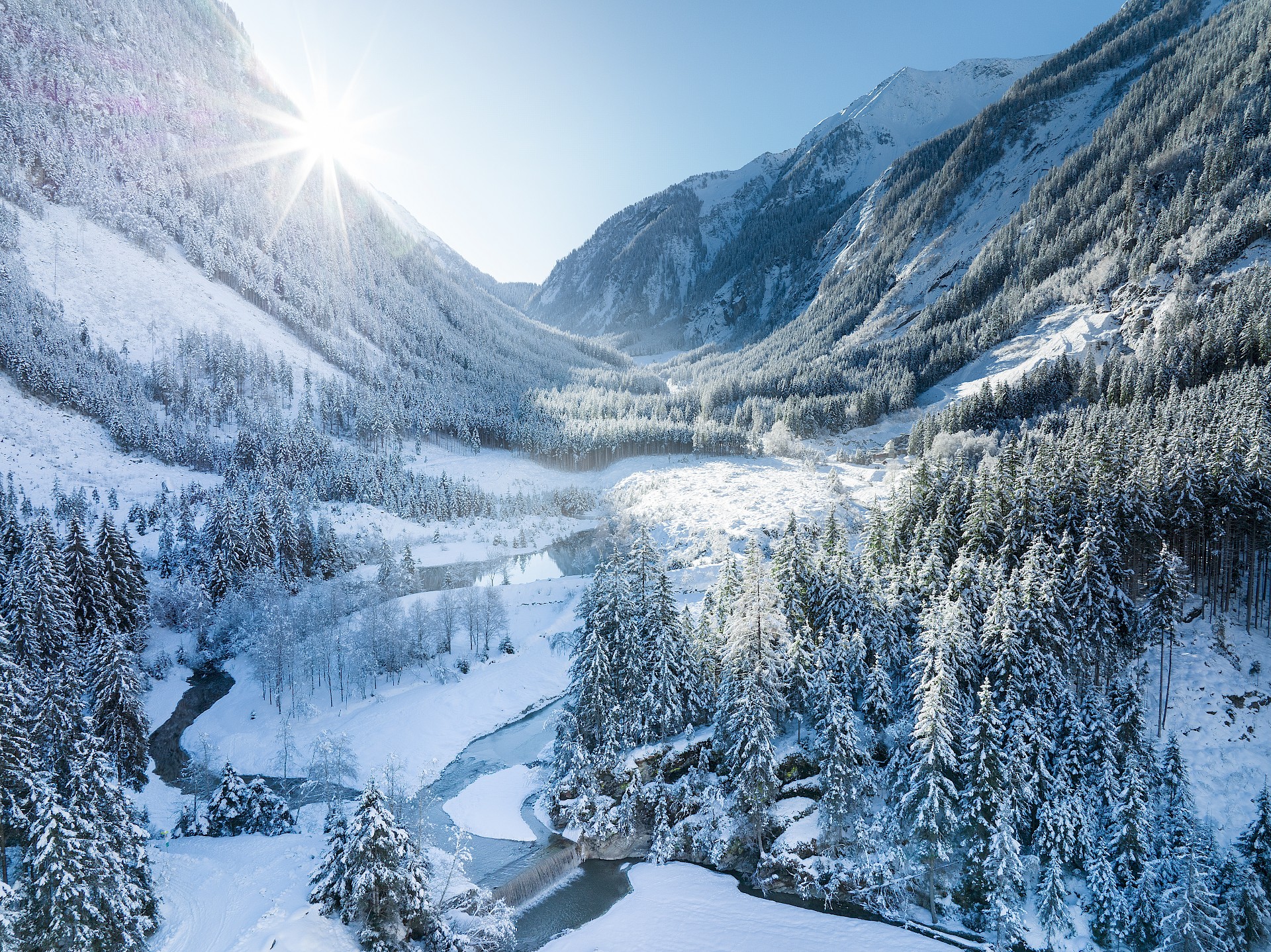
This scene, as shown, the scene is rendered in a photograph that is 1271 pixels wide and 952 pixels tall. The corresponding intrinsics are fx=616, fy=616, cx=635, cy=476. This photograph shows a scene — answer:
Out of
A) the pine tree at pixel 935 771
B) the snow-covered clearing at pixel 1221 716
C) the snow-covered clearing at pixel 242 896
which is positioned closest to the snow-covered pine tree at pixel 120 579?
the snow-covered clearing at pixel 242 896

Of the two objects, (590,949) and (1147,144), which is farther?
(1147,144)

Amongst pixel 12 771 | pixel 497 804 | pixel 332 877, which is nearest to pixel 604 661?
pixel 497 804

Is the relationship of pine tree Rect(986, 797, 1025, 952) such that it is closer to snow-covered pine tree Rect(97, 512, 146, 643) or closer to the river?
the river

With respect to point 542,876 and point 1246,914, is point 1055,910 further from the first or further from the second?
point 542,876

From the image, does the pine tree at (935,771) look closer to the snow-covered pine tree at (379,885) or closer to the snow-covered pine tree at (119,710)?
the snow-covered pine tree at (379,885)

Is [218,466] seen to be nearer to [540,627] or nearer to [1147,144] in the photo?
[540,627]

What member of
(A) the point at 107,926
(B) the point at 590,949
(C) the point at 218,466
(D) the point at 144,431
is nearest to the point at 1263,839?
(B) the point at 590,949

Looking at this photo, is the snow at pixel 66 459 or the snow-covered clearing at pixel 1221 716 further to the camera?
the snow at pixel 66 459
